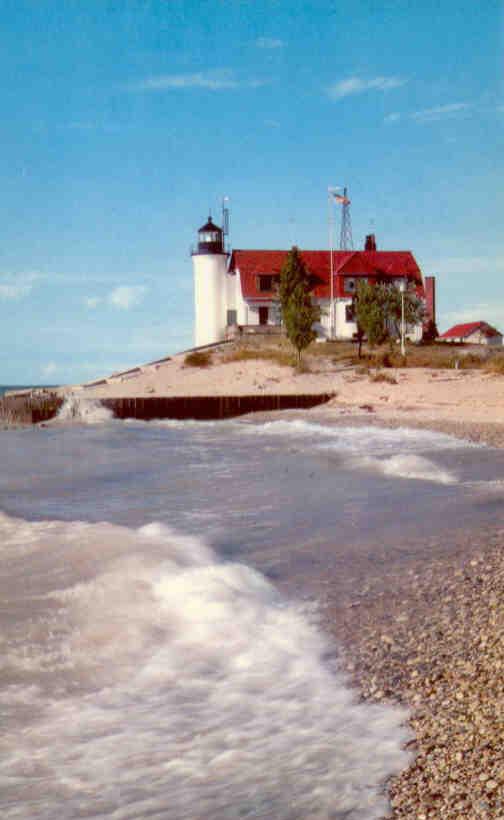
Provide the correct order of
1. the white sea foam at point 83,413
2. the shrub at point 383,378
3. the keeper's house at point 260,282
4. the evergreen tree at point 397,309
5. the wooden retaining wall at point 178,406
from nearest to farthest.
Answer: the wooden retaining wall at point 178,406 → the white sea foam at point 83,413 → the shrub at point 383,378 → the evergreen tree at point 397,309 → the keeper's house at point 260,282

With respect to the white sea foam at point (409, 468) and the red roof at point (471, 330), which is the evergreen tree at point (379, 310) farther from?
the red roof at point (471, 330)

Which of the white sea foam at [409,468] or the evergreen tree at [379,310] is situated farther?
the evergreen tree at [379,310]

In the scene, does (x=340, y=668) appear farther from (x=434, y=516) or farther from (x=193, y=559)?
(x=434, y=516)

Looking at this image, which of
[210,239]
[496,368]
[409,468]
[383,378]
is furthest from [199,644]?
[210,239]

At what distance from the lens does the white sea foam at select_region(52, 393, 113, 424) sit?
99.6 feet

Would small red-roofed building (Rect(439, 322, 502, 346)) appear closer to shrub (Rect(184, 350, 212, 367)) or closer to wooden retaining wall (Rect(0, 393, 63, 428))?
shrub (Rect(184, 350, 212, 367))

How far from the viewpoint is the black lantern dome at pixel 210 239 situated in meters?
55.7

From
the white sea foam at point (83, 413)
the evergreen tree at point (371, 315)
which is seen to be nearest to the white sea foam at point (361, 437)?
the white sea foam at point (83, 413)

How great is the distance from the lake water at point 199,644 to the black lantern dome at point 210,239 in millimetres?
43630

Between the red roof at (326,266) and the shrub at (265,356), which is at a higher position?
the red roof at (326,266)

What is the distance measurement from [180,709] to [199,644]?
1.13 m

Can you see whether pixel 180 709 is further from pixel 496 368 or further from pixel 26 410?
pixel 496 368

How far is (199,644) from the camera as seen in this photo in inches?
222

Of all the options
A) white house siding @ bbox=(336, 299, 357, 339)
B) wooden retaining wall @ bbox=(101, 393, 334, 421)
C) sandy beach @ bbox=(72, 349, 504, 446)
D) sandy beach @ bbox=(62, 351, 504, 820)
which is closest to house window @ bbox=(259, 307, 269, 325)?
white house siding @ bbox=(336, 299, 357, 339)
